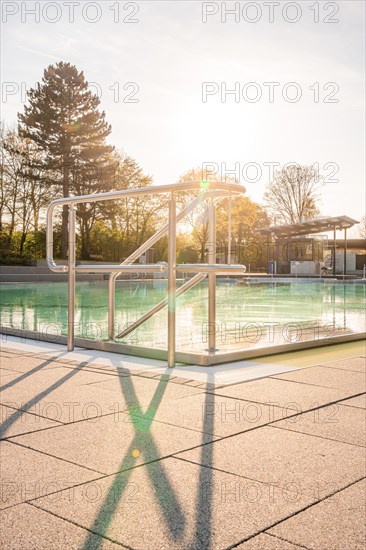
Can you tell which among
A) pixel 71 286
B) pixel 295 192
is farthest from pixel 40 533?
pixel 295 192

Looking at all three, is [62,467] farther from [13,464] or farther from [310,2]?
[310,2]

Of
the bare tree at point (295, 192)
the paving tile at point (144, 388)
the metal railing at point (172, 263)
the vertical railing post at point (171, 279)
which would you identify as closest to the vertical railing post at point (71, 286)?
the metal railing at point (172, 263)

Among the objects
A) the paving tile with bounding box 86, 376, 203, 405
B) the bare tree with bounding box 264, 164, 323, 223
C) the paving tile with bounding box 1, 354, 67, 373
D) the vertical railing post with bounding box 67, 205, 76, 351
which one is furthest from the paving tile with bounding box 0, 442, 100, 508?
the bare tree with bounding box 264, 164, 323, 223

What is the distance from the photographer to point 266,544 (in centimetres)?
184

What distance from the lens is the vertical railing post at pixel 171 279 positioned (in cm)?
462

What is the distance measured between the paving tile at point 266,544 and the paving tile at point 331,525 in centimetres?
3

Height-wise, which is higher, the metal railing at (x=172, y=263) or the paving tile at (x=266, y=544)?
the metal railing at (x=172, y=263)

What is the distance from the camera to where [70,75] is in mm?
37438

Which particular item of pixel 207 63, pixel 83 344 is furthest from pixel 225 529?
pixel 207 63

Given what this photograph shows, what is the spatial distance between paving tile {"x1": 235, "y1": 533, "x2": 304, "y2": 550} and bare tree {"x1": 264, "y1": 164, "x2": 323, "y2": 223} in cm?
4702

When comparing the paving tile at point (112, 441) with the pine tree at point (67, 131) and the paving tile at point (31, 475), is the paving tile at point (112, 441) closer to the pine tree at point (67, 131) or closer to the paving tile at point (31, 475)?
the paving tile at point (31, 475)

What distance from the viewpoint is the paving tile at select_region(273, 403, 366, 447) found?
2.86 metres

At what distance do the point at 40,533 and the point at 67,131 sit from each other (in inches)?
1448

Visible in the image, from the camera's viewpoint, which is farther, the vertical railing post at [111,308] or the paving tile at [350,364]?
the vertical railing post at [111,308]
